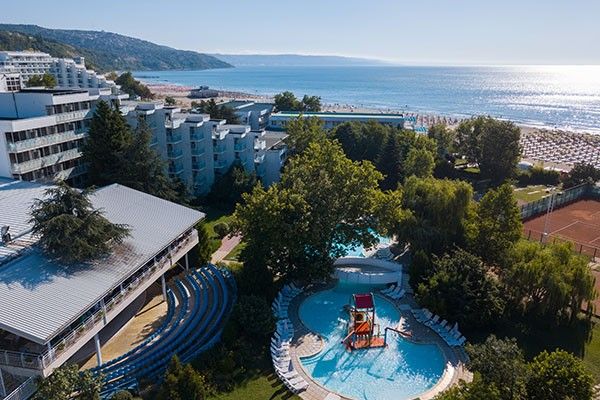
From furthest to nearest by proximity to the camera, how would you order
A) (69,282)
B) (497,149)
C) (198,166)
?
(497,149), (198,166), (69,282)

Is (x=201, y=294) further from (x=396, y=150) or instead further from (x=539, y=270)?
(x=396, y=150)

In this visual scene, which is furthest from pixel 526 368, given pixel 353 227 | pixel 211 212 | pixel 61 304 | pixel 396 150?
pixel 396 150

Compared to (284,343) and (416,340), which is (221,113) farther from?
(416,340)

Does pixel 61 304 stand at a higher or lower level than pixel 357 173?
lower

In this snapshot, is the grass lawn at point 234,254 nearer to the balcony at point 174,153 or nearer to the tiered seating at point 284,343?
the tiered seating at point 284,343

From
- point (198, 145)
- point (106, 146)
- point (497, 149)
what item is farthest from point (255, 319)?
point (497, 149)

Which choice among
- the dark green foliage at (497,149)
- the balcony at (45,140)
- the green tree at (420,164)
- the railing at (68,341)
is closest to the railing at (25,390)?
the railing at (68,341)
